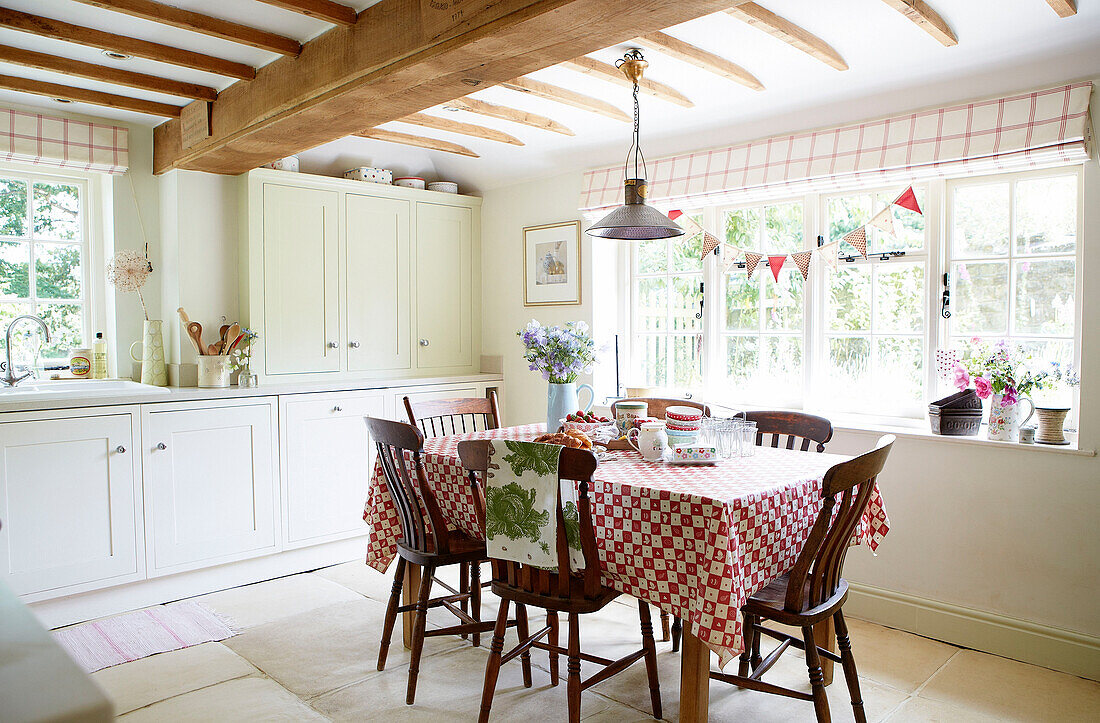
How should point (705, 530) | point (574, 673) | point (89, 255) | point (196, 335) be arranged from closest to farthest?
point (705, 530)
point (574, 673)
point (196, 335)
point (89, 255)

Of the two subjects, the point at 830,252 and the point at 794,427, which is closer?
the point at 794,427

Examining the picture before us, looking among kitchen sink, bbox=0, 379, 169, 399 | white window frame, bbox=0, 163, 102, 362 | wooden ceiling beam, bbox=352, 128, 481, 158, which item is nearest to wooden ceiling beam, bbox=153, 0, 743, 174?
wooden ceiling beam, bbox=352, 128, 481, 158

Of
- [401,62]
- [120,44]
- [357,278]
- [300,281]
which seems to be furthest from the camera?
[357,278]

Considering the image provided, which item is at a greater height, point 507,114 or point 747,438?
point 507,114

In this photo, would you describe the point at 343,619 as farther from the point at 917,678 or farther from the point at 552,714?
the point at 917,678

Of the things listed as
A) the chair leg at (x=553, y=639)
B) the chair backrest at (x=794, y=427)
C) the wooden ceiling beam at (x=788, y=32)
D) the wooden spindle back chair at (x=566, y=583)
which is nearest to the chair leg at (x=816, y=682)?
the wooden spindle back chair at (x=566, y=583)

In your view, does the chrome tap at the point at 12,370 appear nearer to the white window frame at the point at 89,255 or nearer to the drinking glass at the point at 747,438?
the white window frame at the point at 89,255

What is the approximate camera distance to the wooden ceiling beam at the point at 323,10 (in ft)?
7.89

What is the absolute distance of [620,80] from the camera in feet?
10.3

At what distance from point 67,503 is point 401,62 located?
2.36m

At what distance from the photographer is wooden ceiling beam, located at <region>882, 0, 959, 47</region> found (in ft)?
7.91

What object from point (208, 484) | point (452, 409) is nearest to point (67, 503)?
point (208, 484)

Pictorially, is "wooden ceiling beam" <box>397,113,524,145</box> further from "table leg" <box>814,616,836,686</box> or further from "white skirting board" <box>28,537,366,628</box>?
"table leg" <box>814,616,836,686</box>

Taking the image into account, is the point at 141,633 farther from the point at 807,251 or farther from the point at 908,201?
the point at 908,201
